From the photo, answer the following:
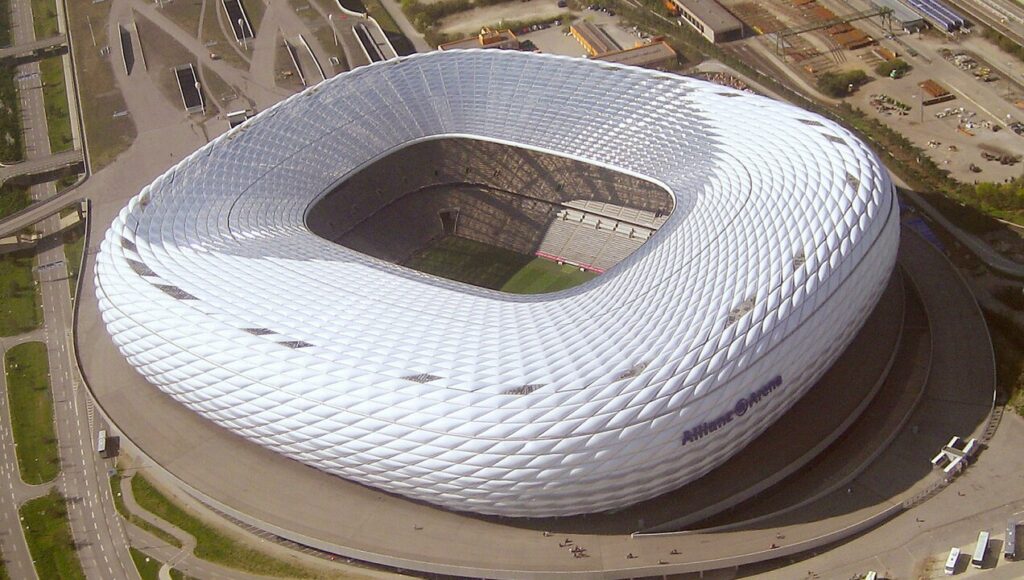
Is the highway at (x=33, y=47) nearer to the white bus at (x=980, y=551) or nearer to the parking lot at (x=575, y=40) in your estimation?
the parking lot at (x=575, y=40)

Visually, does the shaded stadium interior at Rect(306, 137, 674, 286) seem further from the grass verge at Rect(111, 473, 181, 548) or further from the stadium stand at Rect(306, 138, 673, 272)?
the grass verge at Rect(111, 473, 181, 548)

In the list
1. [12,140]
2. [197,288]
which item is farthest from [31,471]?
[12,140]

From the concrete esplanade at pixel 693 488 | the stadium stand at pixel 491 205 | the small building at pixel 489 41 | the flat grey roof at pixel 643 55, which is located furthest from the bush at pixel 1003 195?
the small building at pixel 489 41

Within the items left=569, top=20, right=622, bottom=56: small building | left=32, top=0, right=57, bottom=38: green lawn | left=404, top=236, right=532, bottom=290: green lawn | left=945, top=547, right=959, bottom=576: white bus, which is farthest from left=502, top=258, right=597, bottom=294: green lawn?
left=32, top=0, right=57, bottom=38: green lawn

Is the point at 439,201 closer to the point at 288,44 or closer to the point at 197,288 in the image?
the point at 197,288

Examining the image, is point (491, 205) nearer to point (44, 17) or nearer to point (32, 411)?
point (32, 411)

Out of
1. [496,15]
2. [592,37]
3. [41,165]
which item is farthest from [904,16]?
[41,165]
